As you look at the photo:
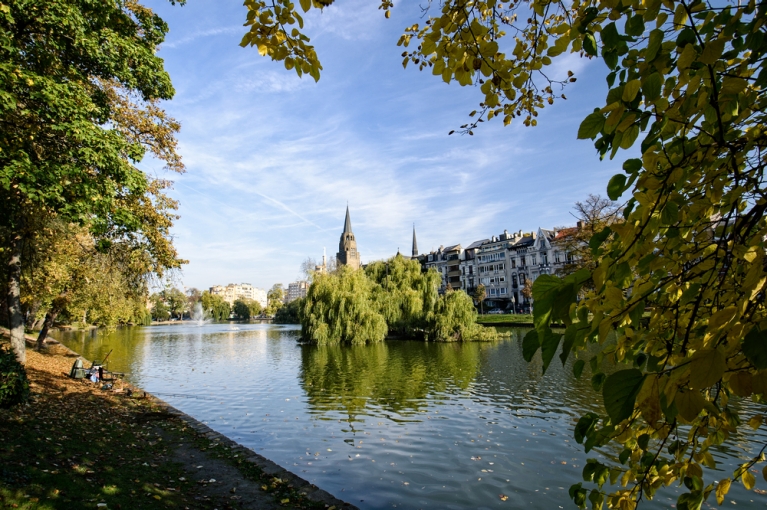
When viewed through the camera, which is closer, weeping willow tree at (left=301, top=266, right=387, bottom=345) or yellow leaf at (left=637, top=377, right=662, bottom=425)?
yellow leaf at (left=637, top=377, right=662, bottom=425)

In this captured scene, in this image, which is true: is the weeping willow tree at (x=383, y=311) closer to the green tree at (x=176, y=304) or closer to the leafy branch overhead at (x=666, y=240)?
the leafy branch overhead at (x=666, y=240)

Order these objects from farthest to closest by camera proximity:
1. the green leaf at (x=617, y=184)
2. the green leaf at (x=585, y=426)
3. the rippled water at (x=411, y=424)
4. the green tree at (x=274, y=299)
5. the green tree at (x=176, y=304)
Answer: the green tree at (x=274, y=299)
the green tree at (x=176, y=304)
the rippled water at (x=411, y=424)
the green leaf at (x=585, y=426)
the green leaf at (x=617, y=184)

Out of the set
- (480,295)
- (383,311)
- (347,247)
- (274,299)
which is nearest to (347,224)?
(347,247)

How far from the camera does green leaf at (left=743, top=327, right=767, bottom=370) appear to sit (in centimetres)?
117

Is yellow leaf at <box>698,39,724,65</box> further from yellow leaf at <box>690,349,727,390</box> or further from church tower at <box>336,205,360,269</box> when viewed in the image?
church tower at <box>336,205,360,269</box>

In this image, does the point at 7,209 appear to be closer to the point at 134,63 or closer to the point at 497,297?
the point at 134,63

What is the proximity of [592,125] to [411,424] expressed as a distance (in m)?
12.2

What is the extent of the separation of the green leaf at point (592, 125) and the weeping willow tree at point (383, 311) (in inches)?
1349

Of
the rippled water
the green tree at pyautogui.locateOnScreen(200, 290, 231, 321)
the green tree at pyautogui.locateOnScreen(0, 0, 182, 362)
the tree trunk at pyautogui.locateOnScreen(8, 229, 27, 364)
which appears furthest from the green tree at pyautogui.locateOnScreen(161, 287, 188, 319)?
the green tree at pyautogui.locateOnScreen(0, 0, 182, 362)

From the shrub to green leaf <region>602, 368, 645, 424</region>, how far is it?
11945 mm

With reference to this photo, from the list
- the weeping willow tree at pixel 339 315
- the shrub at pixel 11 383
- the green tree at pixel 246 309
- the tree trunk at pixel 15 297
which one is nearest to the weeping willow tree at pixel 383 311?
the weeping willow tree at pixel 339 315

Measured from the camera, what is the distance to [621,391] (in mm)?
1394

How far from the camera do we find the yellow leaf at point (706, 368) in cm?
112

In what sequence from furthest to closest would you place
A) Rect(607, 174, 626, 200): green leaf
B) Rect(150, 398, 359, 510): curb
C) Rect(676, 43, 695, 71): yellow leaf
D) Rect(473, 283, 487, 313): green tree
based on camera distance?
Rect(473, 283, 487, 313): green tree < Rect(150, 398, 359, 510): curb < Rect(607, 174, 626, 200): green leaf < Rect(676, 43, 695, 71): yellow leaf
